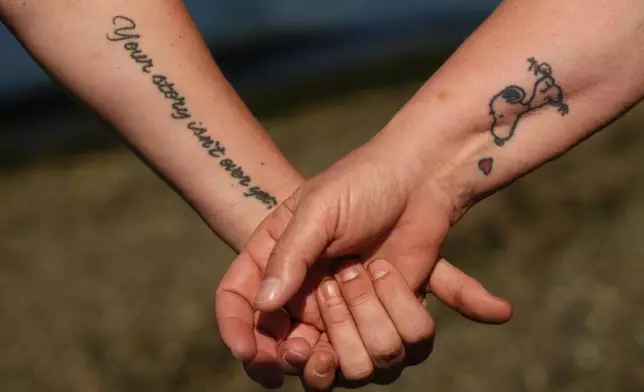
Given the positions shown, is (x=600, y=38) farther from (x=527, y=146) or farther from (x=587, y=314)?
(x=587, y=314)

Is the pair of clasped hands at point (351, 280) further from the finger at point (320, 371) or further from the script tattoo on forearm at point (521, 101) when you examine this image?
the script tattoo on forearm at point (521, 101)

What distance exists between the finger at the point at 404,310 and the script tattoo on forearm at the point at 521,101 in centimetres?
30

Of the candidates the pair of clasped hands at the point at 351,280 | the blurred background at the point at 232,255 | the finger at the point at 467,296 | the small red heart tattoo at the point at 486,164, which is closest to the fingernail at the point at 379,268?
the pair of clasped hands at the point at 351,280

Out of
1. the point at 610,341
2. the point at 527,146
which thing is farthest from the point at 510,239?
the point at 527,146

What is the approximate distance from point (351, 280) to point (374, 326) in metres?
0.09

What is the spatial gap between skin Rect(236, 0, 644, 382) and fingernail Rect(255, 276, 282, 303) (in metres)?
0.08

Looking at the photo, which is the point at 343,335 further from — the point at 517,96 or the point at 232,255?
the point at 232,255

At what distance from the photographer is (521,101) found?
3.77ft

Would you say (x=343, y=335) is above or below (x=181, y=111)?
below

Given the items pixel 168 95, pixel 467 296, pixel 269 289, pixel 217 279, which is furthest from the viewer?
pixel 217 279

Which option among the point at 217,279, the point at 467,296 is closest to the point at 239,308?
the point at 467,296

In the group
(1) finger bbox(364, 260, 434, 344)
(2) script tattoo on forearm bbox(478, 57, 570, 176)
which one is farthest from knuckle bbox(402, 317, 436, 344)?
(2) script tattoo on forearm bbox(478, 57, 570, 176)

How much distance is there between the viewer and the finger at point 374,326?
103 cm

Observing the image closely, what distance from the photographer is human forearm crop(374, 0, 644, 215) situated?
43.7 inches
